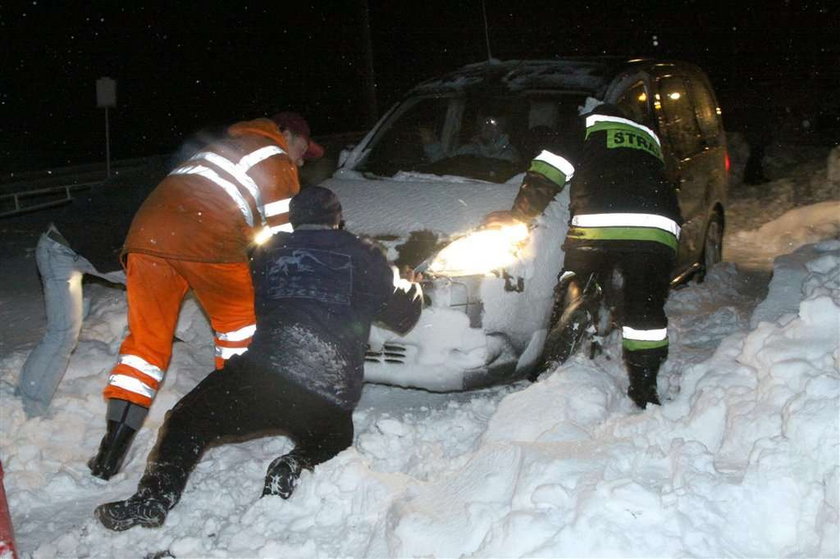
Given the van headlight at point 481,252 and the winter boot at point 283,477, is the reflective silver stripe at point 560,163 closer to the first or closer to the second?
the van headlight at point 481,252

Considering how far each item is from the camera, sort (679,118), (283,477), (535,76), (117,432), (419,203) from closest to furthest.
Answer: (283,477), (117,432), (419,203), (535,76), (679,118)

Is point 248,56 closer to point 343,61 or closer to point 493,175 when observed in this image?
point 343,61

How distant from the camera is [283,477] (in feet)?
11.5

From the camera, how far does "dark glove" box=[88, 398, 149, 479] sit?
382 centimetres

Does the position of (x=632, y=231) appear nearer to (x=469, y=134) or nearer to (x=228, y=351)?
(x=469, y=134)

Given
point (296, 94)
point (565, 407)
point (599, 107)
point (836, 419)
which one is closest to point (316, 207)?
point (565, 407)

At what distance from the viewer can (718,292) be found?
263 inches

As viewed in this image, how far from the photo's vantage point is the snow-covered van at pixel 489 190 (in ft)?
14.0

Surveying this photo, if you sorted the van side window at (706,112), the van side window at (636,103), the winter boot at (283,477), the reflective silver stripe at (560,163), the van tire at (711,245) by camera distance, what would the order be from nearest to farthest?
the winter boot at (283,477)
the reflective silver stripe at (560,163)
the van side window at (636,103)
the van side window at (706,112)
the van tire at (711,245)

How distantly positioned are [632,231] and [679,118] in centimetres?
228

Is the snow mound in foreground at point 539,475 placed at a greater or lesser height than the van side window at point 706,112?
lesser

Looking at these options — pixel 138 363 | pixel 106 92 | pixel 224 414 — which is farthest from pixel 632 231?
pixel 106 92

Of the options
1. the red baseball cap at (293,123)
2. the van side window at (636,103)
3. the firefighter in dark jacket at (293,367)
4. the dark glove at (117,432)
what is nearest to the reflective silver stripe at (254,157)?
the red baseball cap at (293,123)

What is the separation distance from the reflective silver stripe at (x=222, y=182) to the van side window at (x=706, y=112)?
3.94 metres
